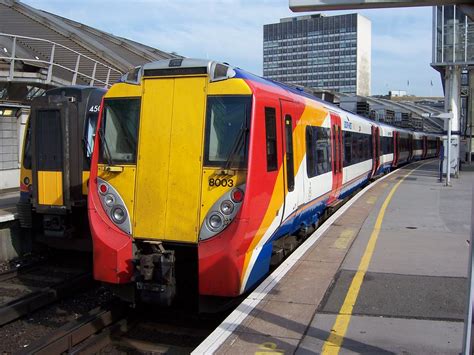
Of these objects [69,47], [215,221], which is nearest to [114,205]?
[215,221]

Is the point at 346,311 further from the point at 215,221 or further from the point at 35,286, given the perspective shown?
the point at 35,286

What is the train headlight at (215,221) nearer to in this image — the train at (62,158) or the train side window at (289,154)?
the train side window at (289,154)

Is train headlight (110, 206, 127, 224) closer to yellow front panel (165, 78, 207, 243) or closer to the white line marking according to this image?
yellow front panel (165, 78, 207, 243)

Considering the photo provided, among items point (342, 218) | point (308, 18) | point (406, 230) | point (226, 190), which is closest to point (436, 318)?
point (226, 190)

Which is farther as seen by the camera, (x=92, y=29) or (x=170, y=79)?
(x=92, y=29)

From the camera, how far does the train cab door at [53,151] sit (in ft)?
28.7

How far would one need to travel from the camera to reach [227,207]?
539 centimetres

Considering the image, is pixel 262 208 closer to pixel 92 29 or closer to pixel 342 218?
pixel 342 218

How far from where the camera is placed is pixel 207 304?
5.54 metres

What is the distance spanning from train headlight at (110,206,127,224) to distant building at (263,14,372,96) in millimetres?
40808

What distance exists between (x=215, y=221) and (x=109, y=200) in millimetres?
1299

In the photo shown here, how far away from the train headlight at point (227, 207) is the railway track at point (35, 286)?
3.58m

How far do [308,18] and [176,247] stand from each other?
4674 cm

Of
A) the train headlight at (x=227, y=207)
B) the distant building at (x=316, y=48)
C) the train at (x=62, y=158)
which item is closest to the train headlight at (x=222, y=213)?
the train headlight at (x=227, y=207)
